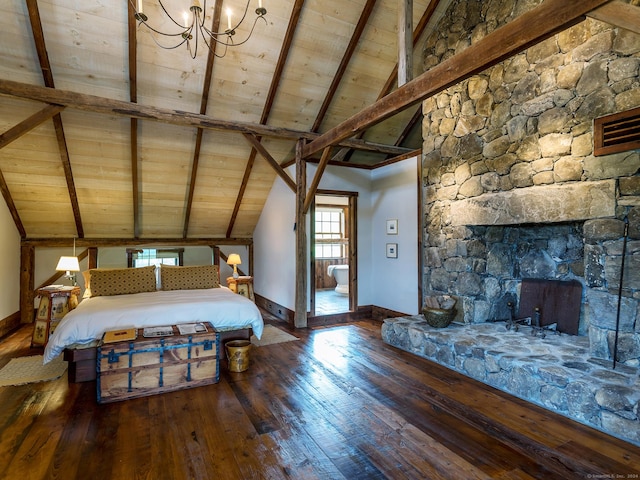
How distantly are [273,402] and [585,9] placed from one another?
3451mm

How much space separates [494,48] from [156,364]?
3736 mm

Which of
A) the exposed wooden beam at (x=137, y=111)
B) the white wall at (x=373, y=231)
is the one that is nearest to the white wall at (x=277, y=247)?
the white wall at (x=373, y=231)

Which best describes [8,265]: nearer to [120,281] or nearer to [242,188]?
[120,281]

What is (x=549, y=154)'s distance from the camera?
3.33m

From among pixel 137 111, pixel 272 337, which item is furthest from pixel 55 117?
pixel 272 337

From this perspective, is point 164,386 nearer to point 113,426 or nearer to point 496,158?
point 113,426

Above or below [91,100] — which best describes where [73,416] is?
below

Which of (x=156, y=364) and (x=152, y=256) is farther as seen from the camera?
(x=152, y=256)

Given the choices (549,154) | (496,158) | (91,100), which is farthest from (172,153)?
(549,154)

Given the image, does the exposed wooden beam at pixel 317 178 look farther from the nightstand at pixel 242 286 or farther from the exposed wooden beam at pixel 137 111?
the nightstand at pixel 242 286

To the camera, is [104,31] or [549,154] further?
[104,31]

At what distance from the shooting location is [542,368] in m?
2.86

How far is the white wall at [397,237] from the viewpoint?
5318mm

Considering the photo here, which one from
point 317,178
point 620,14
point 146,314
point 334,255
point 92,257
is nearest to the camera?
point 620,14
